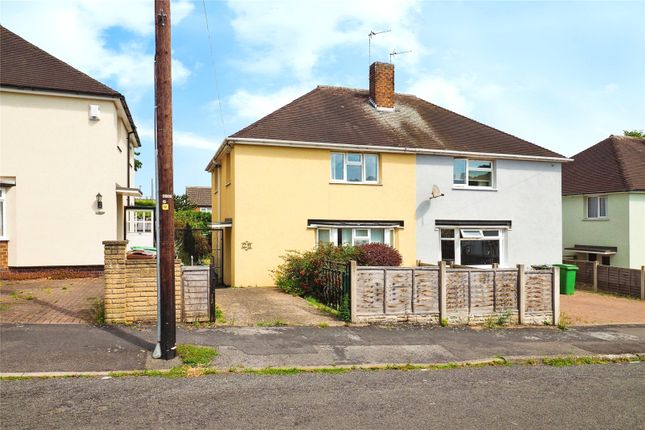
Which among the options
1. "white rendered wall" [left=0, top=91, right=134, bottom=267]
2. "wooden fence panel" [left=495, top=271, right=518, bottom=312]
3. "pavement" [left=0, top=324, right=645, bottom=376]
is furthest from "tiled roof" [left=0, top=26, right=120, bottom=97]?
"wooden fence panel" [left=495, top=271, right=518, bottom=312]

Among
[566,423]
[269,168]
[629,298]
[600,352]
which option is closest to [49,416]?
[566,423]

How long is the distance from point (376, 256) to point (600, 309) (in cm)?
700

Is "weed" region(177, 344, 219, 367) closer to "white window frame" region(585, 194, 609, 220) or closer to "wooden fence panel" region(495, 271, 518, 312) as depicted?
"wooden fence panel" region(495, 271, 518, 312)

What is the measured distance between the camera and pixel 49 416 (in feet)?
17.4

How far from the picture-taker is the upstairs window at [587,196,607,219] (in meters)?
→ 25.6

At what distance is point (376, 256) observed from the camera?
14.8m

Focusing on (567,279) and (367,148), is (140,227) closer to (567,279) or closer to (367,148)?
(367,148)

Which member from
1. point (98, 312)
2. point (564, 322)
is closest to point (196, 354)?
point (98, 312)

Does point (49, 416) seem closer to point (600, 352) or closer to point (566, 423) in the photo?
point (566, 423)

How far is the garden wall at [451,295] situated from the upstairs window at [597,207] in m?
16.2

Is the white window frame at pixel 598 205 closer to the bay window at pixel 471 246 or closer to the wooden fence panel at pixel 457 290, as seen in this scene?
the bay window at pixel 471 246

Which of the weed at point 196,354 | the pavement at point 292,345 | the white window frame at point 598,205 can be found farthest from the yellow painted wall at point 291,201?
the white window frame at point 598,205

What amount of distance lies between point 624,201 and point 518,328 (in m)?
16.5

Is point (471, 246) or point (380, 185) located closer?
point (380, 185)
